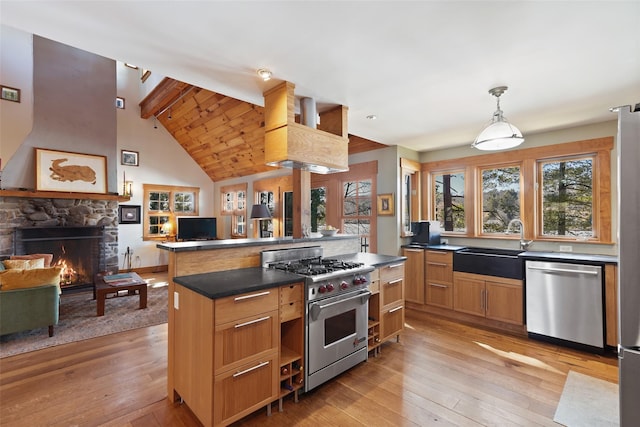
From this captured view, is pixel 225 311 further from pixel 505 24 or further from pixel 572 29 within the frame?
pixel 572 29

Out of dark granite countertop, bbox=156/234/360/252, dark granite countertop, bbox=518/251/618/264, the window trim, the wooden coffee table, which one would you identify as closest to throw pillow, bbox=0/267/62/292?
the wooden coffee table

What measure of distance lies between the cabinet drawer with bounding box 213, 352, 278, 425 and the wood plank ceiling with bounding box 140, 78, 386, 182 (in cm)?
365

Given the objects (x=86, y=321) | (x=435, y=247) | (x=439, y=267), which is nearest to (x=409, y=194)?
(x=435, y=247)

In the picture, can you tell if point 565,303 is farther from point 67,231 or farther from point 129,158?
point 129,158

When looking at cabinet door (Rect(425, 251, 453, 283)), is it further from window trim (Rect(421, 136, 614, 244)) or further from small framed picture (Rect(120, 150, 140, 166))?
small framed picture (Rect(120, 150, 140, 166))

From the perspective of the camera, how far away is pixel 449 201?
469cm

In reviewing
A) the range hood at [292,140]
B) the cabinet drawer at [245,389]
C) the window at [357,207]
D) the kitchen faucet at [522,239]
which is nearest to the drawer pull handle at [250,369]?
the cabinet drawer at [245,389]

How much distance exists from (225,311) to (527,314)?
11.0 ft

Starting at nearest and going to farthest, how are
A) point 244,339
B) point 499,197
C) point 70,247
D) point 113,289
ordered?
point 244,339
point 113,289
point 499,197
point 70,247

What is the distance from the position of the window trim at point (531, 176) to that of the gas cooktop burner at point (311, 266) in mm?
2574

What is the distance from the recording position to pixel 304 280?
220cm

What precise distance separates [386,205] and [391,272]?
163 centimetres

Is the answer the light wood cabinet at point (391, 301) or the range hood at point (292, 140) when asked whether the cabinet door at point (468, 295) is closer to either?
the light wood cabinet at point (391, 301)

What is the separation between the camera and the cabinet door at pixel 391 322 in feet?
9.81
